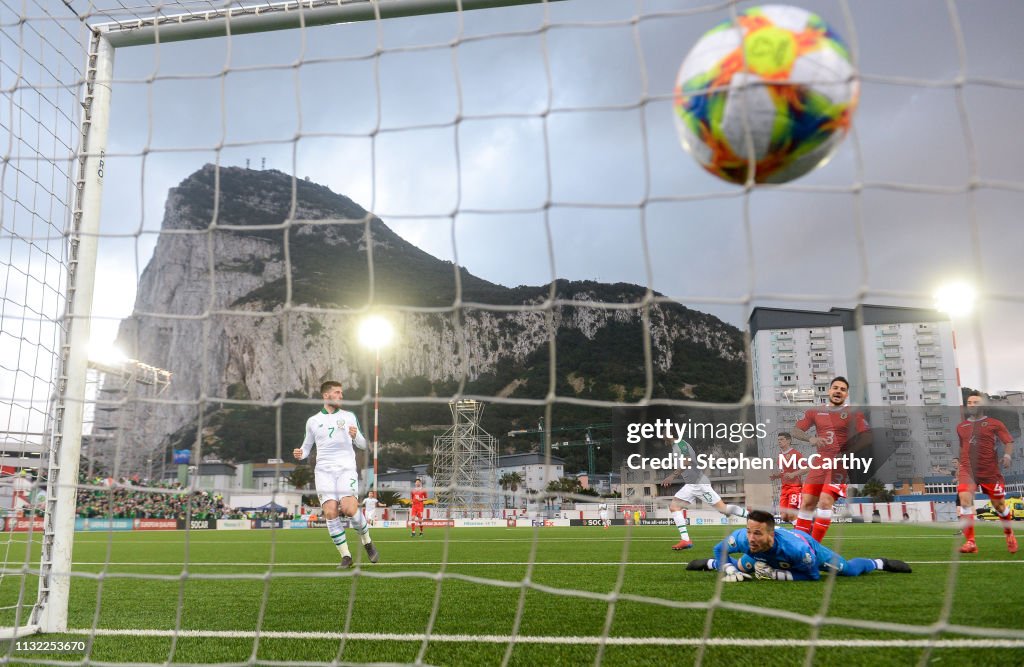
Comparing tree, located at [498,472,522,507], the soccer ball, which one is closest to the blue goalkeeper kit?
the soccer ball

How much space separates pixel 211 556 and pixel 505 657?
26.0 feet

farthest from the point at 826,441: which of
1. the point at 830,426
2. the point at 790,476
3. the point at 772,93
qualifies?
the point at 772,93

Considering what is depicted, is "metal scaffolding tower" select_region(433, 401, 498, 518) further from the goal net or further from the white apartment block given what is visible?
the goal net

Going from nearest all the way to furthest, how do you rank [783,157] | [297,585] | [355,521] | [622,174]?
1. [783,157]
2. [622,174]
3. [297,585]
4. [355,521]

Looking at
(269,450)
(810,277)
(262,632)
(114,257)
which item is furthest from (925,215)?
(269,450)

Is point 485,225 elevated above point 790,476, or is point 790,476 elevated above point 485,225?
point 485,225

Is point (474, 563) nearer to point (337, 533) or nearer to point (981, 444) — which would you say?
point (337, 533)

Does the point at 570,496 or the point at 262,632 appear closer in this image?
the point at 570,496

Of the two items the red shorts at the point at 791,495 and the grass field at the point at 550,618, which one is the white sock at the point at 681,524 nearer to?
the red shorts at the point at 791,495

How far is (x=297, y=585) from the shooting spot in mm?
5117

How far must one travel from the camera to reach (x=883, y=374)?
18.7m

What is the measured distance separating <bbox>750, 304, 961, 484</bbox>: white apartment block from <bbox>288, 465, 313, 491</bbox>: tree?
40.4 metres

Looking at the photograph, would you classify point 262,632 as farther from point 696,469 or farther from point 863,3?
point 696,469

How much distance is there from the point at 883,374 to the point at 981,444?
1244 cm
